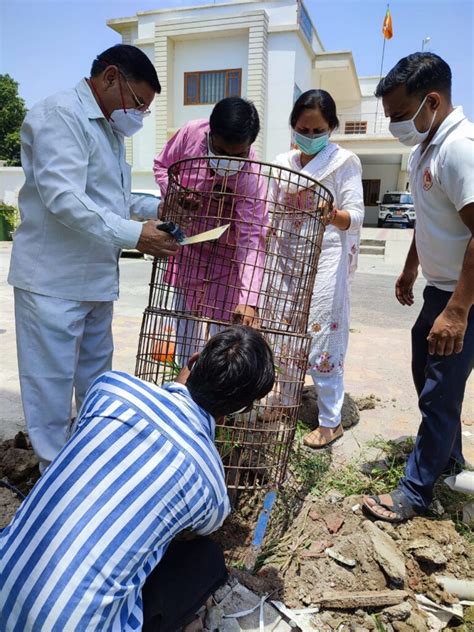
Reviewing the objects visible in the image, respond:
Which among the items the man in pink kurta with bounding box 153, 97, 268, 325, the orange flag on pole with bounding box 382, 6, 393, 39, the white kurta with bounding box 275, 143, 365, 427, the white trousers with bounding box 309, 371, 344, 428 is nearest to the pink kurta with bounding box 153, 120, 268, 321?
the man in pink kurta with bounding box 153, 97, 268, 325

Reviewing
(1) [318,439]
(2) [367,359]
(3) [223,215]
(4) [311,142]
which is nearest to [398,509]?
(1) [318,439]

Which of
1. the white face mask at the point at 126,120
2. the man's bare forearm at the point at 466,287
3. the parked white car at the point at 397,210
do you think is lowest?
the man's bare forearm at the point at 466,287

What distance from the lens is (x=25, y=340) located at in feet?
6.64

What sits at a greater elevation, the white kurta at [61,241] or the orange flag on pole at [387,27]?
the orange flag on pole at [387,27]

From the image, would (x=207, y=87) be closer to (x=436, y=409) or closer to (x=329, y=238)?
(x=329, y=238)

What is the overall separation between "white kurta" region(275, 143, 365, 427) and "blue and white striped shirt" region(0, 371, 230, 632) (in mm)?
1324

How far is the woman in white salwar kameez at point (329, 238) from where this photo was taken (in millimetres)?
2428

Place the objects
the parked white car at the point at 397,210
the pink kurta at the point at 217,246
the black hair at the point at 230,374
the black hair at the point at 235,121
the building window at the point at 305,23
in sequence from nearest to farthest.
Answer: the black hair at the point at 230,374
the black hair at the point at 235,121
the pink kurta at the point at 217,246
the building window at the point at 305,23
the parked white car at the point at 397,210

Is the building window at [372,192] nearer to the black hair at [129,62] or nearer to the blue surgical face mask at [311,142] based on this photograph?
the blue surgical face mask at [311,142]

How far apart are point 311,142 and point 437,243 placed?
853 millimetres

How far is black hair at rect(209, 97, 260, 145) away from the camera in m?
2.05

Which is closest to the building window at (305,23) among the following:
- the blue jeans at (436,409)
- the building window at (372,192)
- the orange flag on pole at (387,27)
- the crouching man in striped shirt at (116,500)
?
the orange flag on pole at (387,27)

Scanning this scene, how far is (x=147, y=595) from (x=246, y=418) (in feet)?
2.95

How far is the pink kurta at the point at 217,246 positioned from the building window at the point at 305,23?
16.7m
